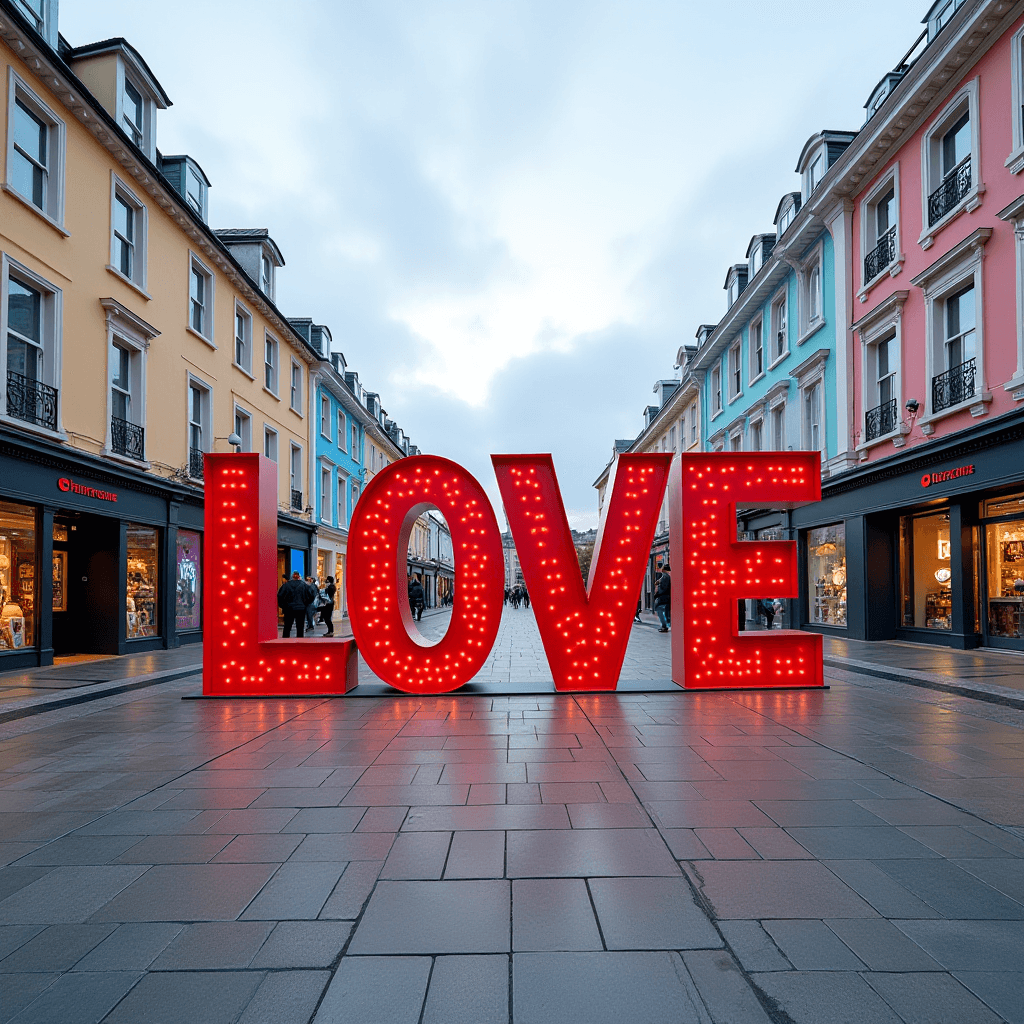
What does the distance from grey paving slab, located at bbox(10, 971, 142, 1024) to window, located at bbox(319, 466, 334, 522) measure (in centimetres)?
2693

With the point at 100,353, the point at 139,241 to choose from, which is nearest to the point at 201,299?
the point at 139,241

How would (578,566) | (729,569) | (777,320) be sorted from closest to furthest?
(578,566)
(729,569)
(777,320)

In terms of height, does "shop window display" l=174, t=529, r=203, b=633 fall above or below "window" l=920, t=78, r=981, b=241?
below

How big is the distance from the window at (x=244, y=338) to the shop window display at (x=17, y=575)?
9898 millimetres

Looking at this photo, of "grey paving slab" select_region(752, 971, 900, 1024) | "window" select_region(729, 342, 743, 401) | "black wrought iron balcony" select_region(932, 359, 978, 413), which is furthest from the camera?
"window" select_region(729, 342, 743, 401)

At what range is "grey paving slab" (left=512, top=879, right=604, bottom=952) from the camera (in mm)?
2770

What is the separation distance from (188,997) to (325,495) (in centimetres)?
2789

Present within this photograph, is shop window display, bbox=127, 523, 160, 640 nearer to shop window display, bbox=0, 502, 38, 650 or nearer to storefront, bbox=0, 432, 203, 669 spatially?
storefront, bbox=0, 432, 203, 669

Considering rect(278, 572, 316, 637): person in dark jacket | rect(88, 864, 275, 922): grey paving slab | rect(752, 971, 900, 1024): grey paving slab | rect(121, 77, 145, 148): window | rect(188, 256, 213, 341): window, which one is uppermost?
rect(121, 77, 145, 148): window

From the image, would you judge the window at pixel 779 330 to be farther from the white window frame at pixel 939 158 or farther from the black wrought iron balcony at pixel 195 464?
the black wrought iron balcony at pixel 195 464

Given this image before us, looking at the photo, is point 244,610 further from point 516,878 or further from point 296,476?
point 296,476

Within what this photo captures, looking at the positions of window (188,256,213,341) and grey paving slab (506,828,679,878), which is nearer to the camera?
grey paving slab (506,828,679,878)

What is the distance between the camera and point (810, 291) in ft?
64.8

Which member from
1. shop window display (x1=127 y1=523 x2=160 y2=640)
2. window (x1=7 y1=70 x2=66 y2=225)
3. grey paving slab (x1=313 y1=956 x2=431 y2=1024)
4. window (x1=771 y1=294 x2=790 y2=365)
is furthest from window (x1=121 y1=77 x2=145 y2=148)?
window (x1=771 y1=294 x2=790 y2=365)
